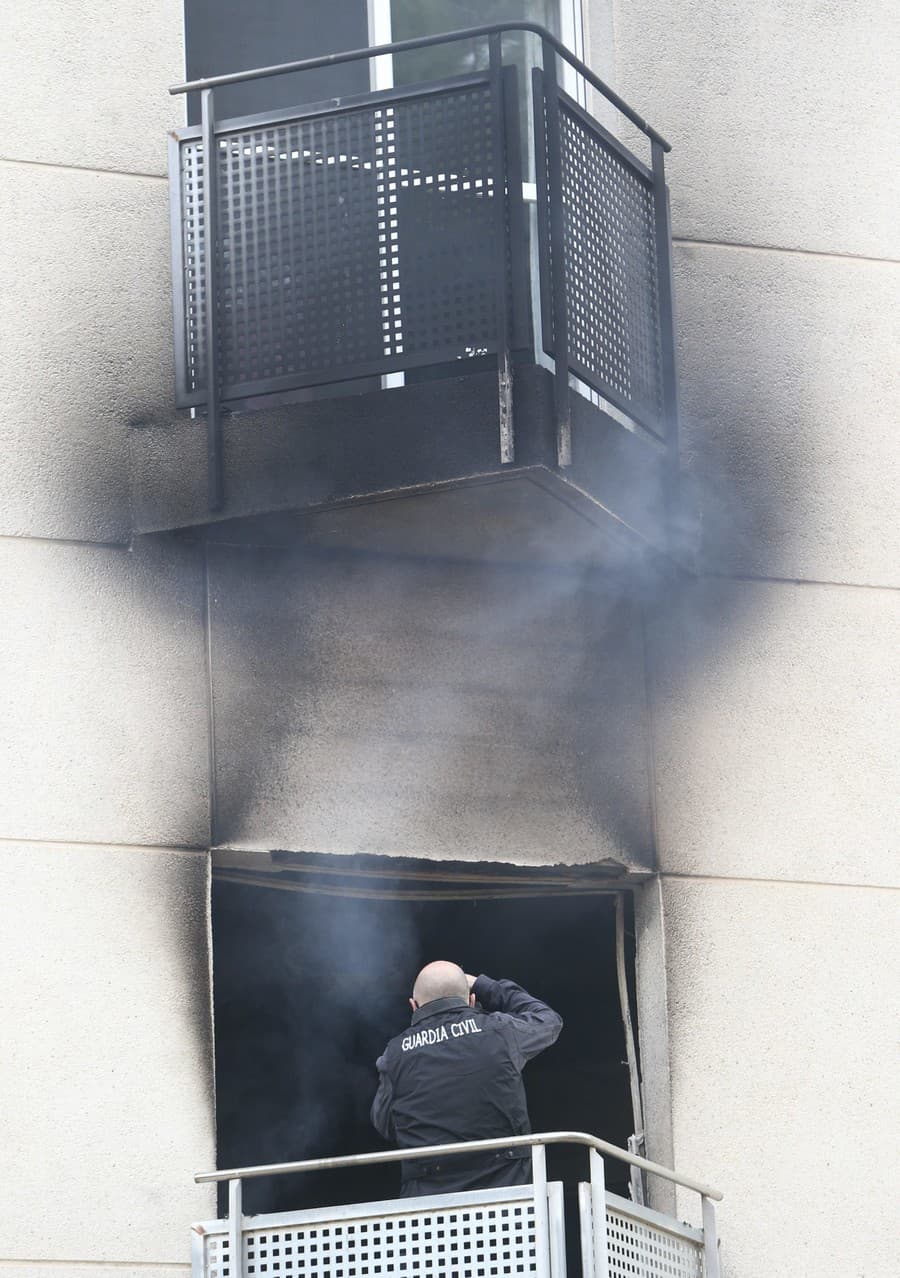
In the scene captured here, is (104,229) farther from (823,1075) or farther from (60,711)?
(823,1075)

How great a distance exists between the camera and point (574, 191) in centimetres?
919

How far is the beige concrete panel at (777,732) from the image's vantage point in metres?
9.52

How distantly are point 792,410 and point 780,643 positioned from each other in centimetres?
117

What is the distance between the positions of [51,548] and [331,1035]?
2.50 m

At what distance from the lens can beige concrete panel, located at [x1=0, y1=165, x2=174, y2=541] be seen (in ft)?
30.5

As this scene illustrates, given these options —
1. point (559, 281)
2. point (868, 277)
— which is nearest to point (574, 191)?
point (559, 281)

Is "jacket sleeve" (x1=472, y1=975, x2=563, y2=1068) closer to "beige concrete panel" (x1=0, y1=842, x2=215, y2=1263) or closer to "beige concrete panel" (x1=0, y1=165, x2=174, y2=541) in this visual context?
"beige concrete panel" (x1=0, y1=842, x2=215, y2=1263)

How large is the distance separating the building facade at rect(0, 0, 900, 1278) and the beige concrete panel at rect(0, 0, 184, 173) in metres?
0.02

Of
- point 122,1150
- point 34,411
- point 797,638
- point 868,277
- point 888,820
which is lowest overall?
point 122,1150

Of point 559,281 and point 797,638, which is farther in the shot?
point 797,638

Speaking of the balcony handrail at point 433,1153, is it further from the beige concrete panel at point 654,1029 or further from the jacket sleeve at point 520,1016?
the beige concrete panel at point 654,1029

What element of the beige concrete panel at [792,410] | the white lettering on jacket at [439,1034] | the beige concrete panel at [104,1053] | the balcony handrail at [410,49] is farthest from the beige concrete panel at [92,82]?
the white lettering on jacket at [439,1034]

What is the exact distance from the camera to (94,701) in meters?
9.03

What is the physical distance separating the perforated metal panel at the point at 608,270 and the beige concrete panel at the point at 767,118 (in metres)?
0.74
